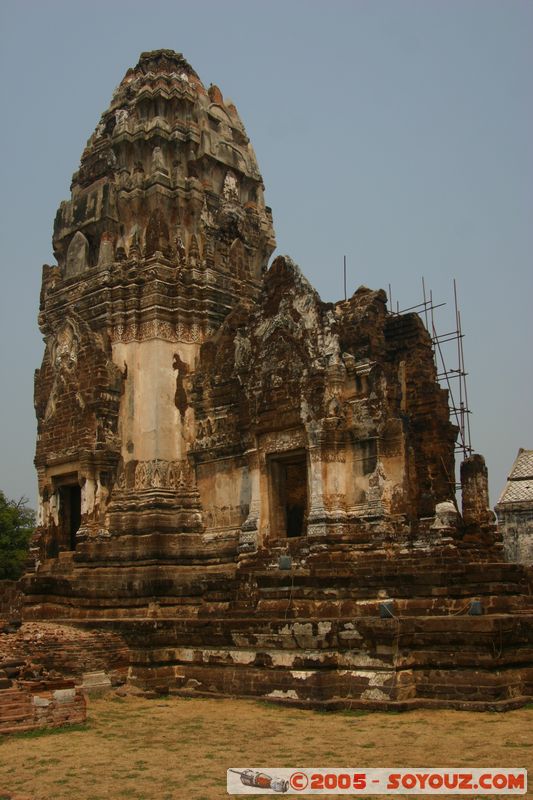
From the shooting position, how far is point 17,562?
124ft

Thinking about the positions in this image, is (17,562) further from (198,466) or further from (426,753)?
(426,753)

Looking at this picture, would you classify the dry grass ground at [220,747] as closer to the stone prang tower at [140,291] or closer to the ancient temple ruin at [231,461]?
the ancient temple ruin at [231,461]

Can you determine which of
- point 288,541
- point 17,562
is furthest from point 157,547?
point 17,562

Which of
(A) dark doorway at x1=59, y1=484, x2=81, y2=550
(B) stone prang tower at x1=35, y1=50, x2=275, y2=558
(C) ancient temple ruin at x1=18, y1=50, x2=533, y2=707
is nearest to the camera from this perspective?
(C) ancient temple ruin at x1=18, y1=50, x2=533, y2=707

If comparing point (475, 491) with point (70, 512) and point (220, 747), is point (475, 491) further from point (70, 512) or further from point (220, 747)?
point (70, 512)

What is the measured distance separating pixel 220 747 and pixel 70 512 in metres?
11.0

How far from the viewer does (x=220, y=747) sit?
36.0ft

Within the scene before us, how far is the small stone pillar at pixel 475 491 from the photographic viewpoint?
54.0 ft

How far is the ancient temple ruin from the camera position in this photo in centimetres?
1399

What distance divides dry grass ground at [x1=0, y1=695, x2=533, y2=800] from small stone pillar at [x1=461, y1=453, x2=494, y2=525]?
178 inches

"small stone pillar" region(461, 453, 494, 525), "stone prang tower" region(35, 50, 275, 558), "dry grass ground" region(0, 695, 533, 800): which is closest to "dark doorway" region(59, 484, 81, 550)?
"stone prang tower" region(35, 50, 275, 558)

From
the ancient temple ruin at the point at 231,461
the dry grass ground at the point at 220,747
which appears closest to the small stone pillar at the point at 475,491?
the ancient temple ruin at the point at 231,461

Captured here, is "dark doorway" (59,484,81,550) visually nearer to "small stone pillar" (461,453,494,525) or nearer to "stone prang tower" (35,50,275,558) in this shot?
"stone prang tower" (35,50,275,558)

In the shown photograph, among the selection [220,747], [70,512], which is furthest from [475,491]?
[70,512]
